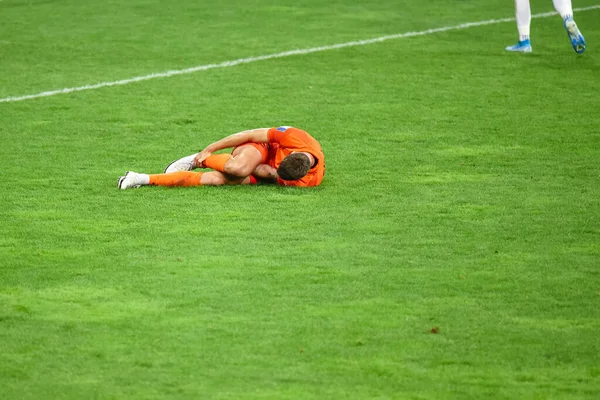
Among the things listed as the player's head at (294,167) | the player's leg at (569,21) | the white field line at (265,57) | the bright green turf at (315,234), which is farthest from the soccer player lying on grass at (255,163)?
the player's leg at (569,21)

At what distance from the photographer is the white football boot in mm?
8148

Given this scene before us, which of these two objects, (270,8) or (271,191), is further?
(270,8)

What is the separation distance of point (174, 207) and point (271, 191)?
0.79 meters

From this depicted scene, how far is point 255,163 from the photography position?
811 centimetres

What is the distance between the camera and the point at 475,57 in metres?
13.6

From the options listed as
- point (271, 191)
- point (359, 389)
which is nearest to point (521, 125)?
point (271, 191)

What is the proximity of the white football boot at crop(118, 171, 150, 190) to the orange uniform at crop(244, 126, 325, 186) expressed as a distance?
0.84m

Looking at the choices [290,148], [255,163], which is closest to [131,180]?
[255,163]

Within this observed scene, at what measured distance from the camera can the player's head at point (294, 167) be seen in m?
7.90

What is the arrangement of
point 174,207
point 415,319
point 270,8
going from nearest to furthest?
1. point 415,319
2. point 174,207
3. point 270,8

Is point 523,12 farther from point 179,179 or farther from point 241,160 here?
point 179,179

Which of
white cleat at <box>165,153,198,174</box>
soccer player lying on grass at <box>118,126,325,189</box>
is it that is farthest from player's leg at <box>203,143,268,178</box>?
white cleat at <box>165,153,198,174</box>

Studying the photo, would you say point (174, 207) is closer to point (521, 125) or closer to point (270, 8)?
point (521, 125)

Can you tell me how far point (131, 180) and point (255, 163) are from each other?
0.90 m
